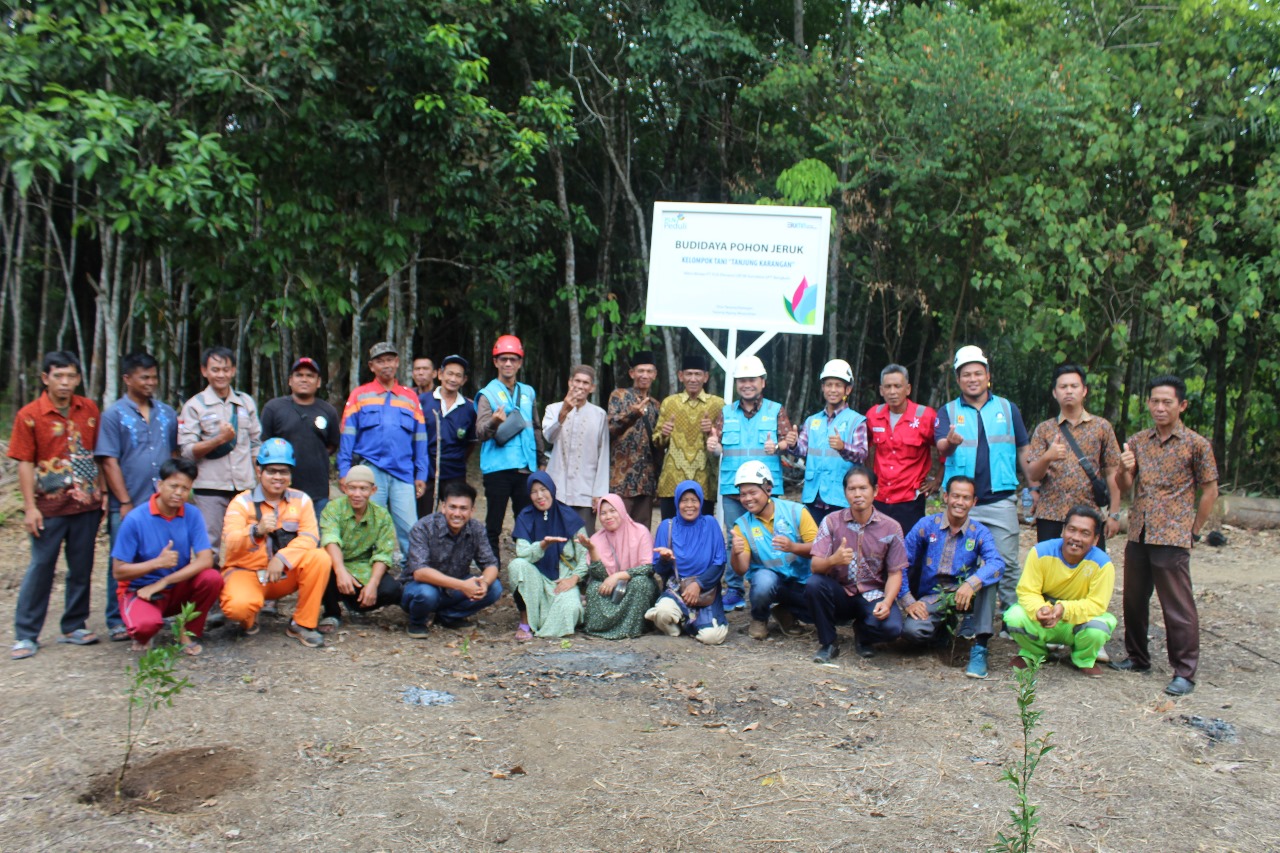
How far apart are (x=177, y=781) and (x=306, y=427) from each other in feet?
8.84

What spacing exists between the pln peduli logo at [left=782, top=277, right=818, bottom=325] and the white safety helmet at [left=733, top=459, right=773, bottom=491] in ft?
5.41

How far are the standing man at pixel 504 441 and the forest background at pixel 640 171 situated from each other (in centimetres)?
175

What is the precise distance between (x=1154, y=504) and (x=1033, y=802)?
208 centimetres

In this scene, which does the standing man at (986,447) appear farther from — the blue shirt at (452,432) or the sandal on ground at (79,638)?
the sandal on ground at (79,638)

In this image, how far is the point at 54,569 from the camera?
5.02 meters

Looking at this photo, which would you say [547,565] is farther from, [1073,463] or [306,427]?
[1073,463]

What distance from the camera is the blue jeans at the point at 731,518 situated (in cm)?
619

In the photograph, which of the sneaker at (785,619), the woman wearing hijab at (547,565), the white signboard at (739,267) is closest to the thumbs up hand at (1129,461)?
the sneaker at (785,619)

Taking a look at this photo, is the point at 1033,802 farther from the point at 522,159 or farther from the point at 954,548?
the point at 522,159

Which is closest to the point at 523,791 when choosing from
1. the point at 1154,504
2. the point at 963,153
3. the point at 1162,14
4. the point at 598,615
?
the point at 598,615

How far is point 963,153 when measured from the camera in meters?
9.38

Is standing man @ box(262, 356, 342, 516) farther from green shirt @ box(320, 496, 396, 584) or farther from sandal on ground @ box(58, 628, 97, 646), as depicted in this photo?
sandal on ground @ box(58, 628, 97, 646)

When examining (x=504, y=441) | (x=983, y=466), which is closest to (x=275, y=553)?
(x=504, y=441)

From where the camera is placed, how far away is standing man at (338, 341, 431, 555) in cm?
613
